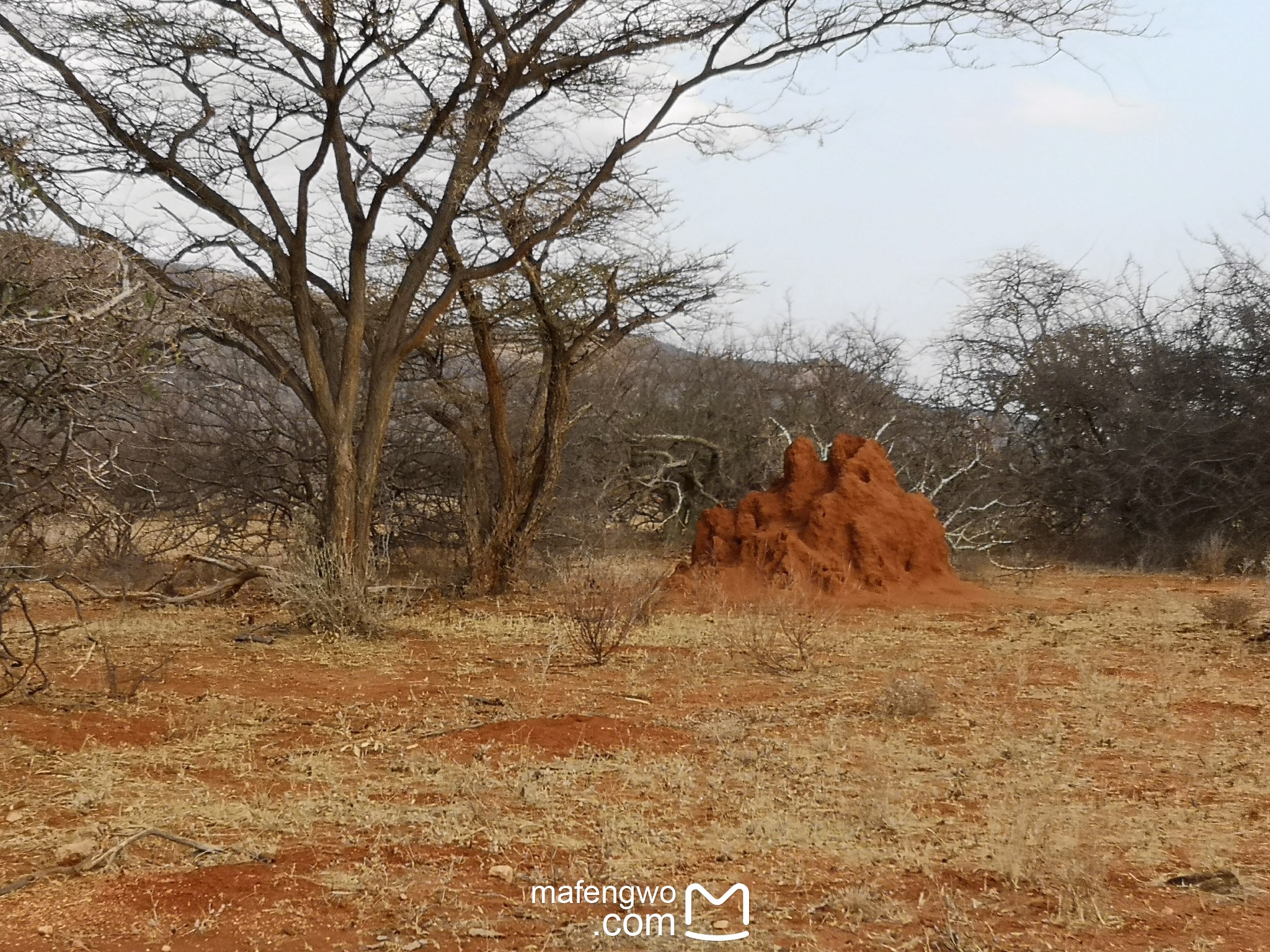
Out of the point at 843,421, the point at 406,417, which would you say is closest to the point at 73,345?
the point at 406,417

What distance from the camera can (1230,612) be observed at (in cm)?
916

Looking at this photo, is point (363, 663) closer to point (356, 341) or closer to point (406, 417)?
point (356, 341)

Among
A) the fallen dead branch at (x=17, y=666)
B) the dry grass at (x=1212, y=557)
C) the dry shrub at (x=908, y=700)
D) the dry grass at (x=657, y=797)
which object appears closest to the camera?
the dry grass at (x=657, y=797)

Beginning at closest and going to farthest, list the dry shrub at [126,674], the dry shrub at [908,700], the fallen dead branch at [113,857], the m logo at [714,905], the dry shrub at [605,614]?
the m logo at [714,905]
the fallen dead branch at [113,857]
the dry shrub at [908,700]
the dry shrub at [126,674]
the dry shrub at [605,614]

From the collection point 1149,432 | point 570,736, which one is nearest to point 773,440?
point 1149,432

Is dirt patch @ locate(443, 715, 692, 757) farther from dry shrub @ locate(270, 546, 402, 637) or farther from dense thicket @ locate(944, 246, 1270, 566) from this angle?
dense thicket @ locate(944, 246, 1270, 566)

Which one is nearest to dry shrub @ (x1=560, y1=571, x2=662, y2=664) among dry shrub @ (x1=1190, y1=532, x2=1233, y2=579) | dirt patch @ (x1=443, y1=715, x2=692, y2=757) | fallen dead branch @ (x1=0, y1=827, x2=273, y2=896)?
dirt patch @ (x1=443, y1=715, x2=692, y2=757)

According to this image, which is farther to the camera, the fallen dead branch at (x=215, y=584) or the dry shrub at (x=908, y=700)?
the fallen dead branch at (x=215, y=584)

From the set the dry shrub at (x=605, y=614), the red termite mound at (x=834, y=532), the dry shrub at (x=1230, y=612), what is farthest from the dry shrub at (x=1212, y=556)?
the dry shrub at (x=605, y=614)

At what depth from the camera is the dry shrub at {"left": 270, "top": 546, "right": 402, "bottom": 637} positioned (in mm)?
8945

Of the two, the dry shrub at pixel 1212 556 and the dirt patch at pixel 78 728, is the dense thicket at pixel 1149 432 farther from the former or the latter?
the dirt patch at pixel 78 728

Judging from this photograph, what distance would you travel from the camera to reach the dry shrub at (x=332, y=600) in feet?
29.3

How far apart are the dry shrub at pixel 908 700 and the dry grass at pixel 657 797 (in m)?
0.02

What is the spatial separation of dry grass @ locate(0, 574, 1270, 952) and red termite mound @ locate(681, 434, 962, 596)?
123 inches
